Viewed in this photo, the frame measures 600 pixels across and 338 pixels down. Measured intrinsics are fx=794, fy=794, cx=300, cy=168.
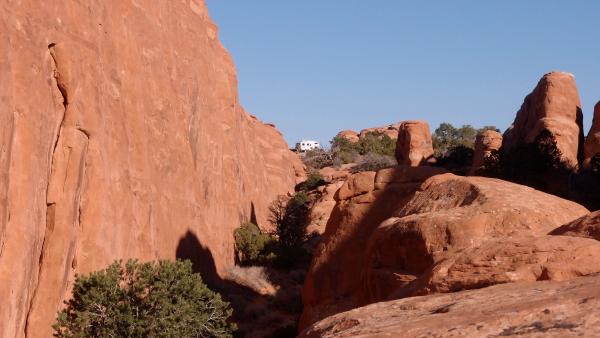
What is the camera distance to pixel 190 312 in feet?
68.1

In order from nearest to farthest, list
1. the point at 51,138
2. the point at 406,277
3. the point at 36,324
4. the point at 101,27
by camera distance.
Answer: the point at 406,277 < the point at 36,324 < the point at 51,138 < the point at 101,27

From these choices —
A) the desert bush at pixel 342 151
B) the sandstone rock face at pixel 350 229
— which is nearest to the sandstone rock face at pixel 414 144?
the desert bush at pixel 342 151

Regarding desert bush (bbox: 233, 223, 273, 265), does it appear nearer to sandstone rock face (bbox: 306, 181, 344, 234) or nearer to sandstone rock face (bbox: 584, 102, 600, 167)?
sandstone rock face (bbox: 306, 181, 344, 234)

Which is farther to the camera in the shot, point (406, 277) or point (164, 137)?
point (164, 137)

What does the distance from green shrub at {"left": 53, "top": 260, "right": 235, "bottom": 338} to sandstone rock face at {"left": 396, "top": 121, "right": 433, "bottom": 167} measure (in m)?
34.2

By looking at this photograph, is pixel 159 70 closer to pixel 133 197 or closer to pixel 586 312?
pixel 133 197

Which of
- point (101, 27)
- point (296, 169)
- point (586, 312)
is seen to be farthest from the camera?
point (296, 169)

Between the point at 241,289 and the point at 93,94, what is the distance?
47.6 ft

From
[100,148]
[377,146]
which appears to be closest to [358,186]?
[100,148]

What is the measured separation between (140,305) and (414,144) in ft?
121

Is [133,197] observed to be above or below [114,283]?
above

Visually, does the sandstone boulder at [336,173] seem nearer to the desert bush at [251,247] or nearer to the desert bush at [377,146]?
the desert bush at [377,146]

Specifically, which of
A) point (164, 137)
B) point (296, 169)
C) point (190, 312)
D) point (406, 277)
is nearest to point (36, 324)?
point (190, 312)

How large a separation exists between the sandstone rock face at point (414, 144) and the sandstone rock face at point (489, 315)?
46.4m
